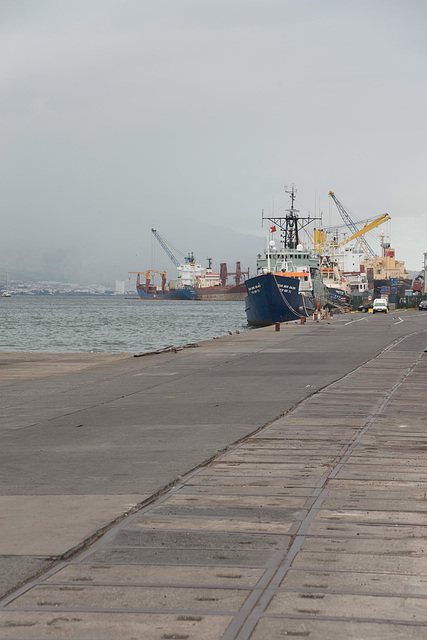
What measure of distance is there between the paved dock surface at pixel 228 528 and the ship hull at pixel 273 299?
201 ft

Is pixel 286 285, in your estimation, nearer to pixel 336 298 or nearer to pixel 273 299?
pixel 273 299

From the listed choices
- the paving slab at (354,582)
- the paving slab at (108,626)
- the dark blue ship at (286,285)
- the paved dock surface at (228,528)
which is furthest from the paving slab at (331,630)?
the dark blue ship at (286,285)

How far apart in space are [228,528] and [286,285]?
2838 inches

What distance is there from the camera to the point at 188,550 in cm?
607

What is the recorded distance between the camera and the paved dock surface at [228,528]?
15.6 ft

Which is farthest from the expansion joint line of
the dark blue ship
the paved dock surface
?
the dark blue ship

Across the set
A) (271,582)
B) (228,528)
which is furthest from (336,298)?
(271,582)

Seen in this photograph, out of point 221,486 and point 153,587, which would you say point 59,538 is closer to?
point 153,587

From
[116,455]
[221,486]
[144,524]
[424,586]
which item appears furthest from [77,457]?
[424,586]

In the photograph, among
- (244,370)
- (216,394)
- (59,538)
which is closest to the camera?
(59,538)

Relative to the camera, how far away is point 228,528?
6664mm

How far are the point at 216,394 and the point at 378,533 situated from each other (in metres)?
11.4

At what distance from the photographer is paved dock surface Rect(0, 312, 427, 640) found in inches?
187

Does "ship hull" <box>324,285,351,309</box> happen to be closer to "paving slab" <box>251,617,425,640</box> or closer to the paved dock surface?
the paved dock surface
